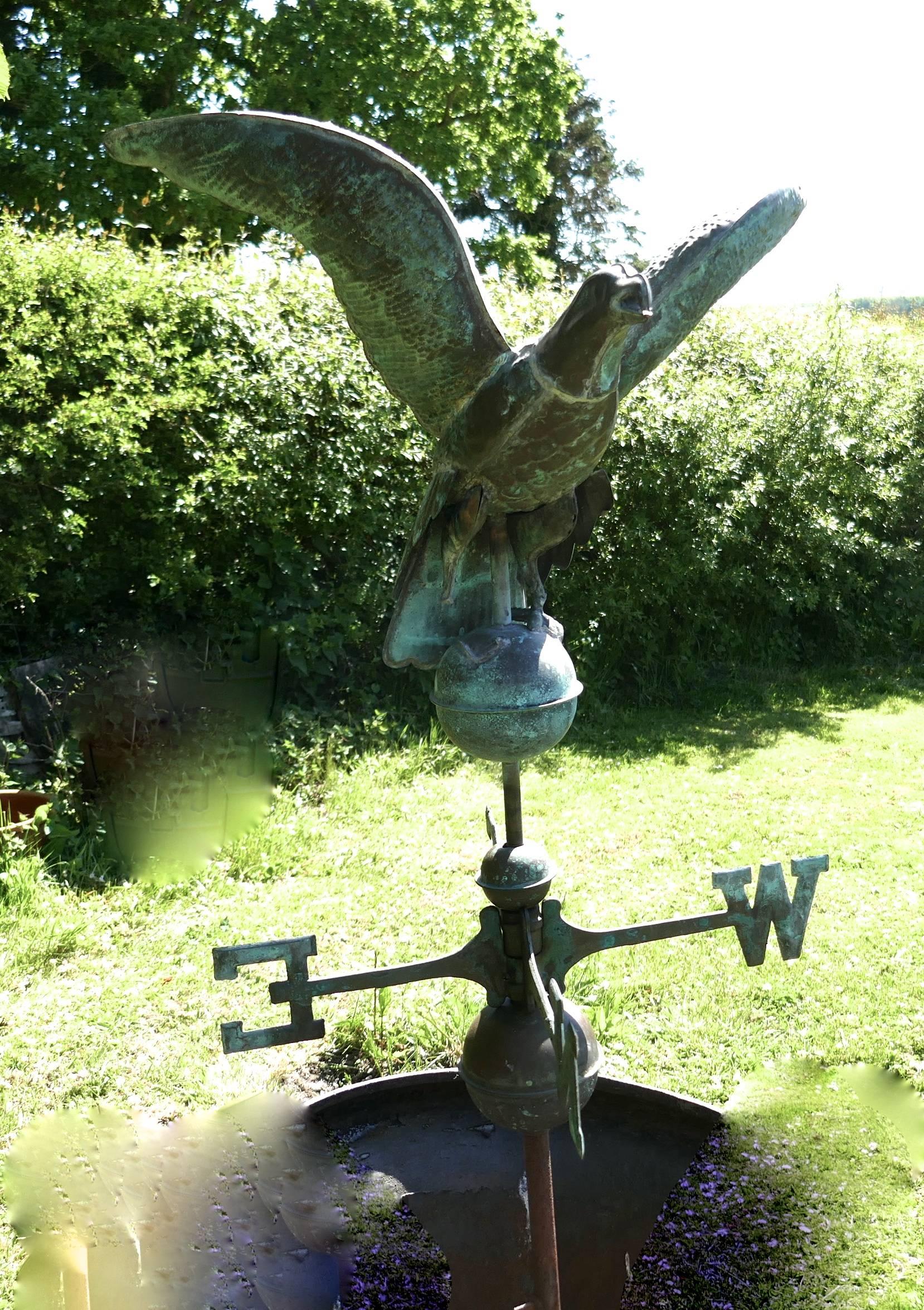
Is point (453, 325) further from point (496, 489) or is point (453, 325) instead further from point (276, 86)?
point (276, 86)

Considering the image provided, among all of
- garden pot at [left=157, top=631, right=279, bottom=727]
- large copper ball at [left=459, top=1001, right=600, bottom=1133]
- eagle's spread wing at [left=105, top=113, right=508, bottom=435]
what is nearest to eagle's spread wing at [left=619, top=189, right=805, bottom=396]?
eagle's spread wing at [left=105, top=113, right=508, bottom=435]

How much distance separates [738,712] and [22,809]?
4.90m

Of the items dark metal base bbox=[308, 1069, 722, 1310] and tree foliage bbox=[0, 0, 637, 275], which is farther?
tree foliage bbox=[0, 0, 637, 275]

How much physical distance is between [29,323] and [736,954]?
14.6ft

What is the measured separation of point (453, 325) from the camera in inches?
58.8

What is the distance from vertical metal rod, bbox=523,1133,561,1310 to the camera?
1.84 m

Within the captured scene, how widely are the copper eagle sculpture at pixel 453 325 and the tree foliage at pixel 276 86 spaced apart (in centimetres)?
1016

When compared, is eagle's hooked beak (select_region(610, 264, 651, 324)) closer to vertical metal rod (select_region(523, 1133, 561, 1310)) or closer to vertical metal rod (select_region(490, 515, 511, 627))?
vertical metal rod (select_region(490, 515, 511, 627))

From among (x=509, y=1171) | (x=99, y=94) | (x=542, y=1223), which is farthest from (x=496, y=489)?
(x=99, y=94)

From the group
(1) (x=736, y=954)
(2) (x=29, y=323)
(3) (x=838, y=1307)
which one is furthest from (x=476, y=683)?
(2) (x=29, y=323)

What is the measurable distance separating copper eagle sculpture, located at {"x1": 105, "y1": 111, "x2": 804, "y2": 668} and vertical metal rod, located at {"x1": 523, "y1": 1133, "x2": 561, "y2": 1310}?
34.4 inches

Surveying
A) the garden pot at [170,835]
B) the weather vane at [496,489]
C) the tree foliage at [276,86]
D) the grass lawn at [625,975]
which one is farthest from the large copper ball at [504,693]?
the tree foliage at [276,86]

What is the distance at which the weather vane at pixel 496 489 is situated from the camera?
1.39 m

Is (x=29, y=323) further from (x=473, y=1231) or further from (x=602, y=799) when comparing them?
(x=473, y=1231)
